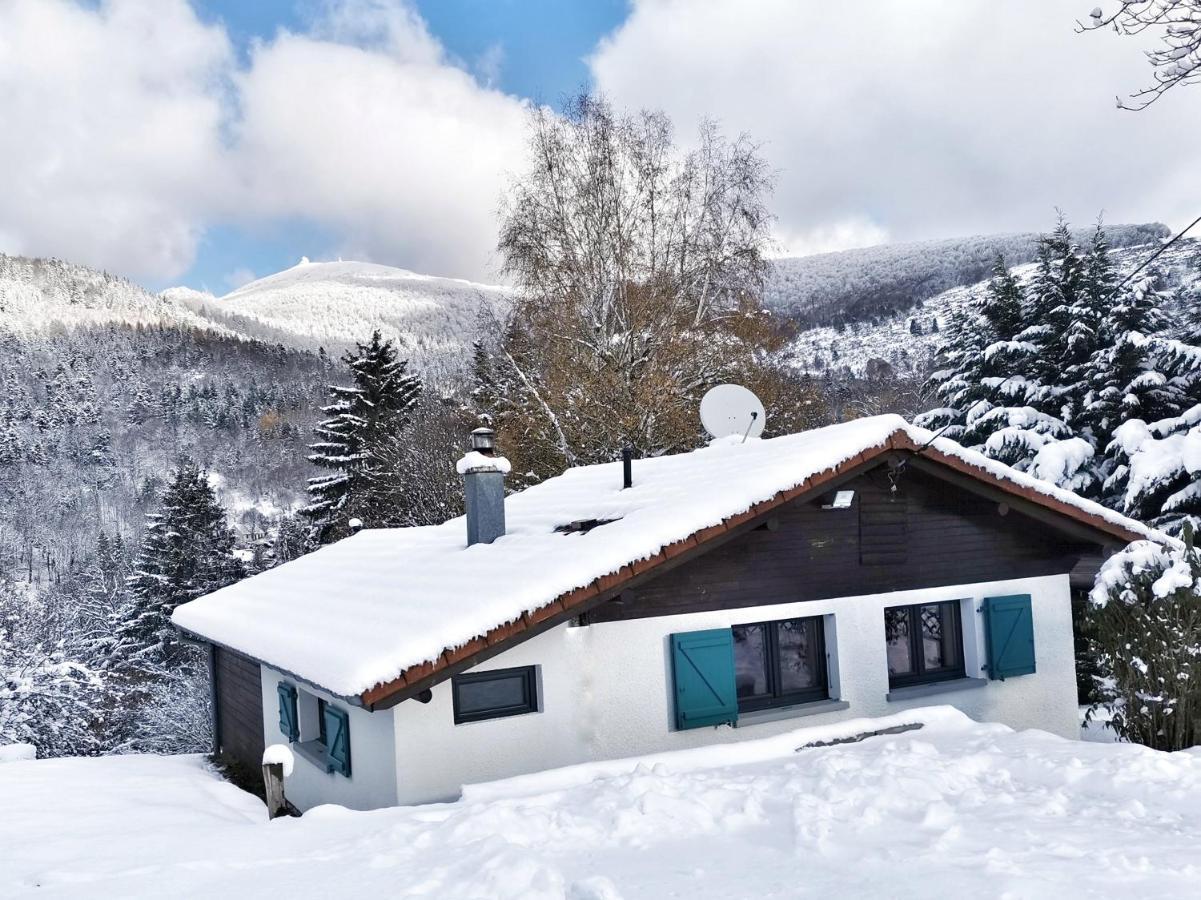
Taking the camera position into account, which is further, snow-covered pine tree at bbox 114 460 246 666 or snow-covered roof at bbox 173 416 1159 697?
snow-covered pine tree at bbox 114 460 246 666

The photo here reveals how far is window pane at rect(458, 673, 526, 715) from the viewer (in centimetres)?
758

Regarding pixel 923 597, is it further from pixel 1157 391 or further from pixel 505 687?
pixel 1157 391

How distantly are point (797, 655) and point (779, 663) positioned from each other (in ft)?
0.81

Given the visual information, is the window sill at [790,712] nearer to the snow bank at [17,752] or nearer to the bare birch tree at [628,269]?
the bare birch tree at [628,269]

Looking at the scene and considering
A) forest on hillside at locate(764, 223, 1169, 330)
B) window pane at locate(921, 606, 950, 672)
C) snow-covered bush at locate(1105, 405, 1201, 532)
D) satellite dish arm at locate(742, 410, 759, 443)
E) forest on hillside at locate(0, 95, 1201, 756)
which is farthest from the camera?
forest on hillside at locate(764, 223, 1169, 330)

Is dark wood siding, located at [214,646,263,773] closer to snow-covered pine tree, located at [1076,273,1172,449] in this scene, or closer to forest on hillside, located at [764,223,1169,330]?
snow-covered pine tree, located at [1076,273,1172,449]

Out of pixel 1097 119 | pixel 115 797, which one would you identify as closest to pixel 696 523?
pixel 1097 119

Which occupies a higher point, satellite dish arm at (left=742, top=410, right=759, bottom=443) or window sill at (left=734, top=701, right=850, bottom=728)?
satellite dish arm at (left=742, top=410, right=759, bottom=443)

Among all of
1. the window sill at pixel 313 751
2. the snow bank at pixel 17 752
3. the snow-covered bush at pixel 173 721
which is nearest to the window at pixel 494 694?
the window sill at pixel 313 751

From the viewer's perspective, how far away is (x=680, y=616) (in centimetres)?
844

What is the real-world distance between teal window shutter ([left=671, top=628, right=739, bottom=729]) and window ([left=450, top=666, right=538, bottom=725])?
51.4 inches

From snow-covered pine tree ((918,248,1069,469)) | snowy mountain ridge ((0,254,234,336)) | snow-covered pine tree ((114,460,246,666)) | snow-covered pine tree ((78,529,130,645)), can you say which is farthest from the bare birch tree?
snowy mountain ridge ((0,254,234,336))

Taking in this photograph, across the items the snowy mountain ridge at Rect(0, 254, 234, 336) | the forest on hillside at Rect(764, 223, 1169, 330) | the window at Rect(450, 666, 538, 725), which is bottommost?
the window at Rect(450, 666, 538, 725)

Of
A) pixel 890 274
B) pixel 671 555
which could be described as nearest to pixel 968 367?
pixel 671 555
